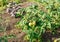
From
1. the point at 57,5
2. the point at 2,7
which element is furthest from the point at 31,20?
the point at 2,7

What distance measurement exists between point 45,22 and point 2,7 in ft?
5.77

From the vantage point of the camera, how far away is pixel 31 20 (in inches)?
181

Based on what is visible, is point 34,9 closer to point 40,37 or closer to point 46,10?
point 46,10

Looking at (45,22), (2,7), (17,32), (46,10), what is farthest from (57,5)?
(2,7)

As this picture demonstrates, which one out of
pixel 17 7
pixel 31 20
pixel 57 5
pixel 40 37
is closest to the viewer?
pixel 40 37

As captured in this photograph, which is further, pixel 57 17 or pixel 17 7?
pixel 17 7

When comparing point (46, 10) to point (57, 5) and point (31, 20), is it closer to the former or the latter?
point (57, 5)

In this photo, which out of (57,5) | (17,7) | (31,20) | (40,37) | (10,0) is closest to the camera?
(40,37)

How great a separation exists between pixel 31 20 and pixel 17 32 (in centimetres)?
42

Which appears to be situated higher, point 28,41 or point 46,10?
point 46,10

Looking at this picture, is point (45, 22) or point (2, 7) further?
point (2, 7)

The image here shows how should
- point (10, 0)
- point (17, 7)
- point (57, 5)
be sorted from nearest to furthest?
point (57, 5), point (17, 7), point (10, 0)

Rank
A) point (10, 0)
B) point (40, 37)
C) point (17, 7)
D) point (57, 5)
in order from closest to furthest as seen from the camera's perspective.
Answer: point (40, 37) < point (57, 5) < point (17, 7) < point (10, 0)

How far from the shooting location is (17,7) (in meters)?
5.50
